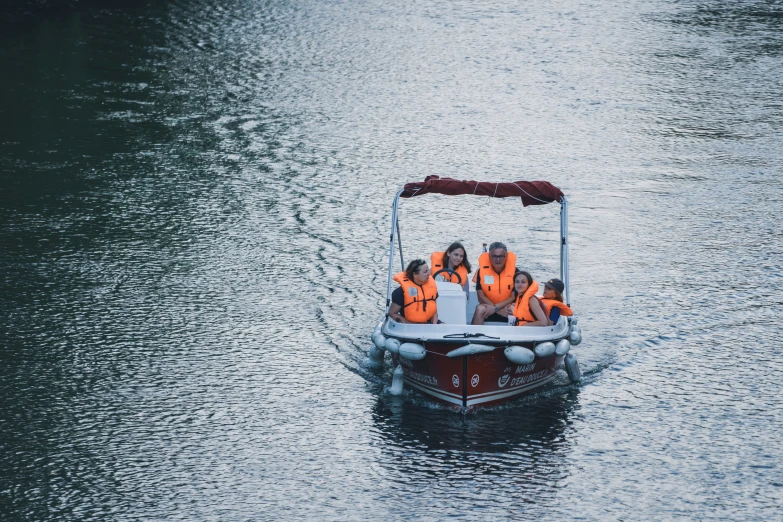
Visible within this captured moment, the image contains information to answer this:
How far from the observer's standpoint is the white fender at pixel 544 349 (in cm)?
1373

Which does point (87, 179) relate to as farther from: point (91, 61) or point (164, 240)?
point (91, 61)

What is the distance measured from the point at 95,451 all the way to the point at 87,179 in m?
11.9

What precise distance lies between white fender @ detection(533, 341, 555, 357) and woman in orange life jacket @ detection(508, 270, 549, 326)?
549mm

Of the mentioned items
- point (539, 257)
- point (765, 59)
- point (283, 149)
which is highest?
point (765, 59)

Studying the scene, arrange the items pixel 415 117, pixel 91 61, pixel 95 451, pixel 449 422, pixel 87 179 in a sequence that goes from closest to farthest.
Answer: pixel 95 451
pixel 449 422
pixel 87 179
pixel 415 117
pixel 91 61

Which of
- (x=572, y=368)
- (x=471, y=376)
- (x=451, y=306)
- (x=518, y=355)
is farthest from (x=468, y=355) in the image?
(x=572, y=368)

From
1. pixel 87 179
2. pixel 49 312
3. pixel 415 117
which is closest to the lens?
pixel 49 312

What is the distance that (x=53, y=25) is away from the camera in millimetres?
39125

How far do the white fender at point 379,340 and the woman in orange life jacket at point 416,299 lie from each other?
342mm

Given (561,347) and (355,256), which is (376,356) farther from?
(355,256)

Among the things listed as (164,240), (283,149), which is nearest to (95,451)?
(164,240)

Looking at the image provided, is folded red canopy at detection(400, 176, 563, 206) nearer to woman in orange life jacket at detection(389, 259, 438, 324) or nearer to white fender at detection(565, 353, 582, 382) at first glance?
woman in orange life jacket at detection(389, 259, 438, 324)

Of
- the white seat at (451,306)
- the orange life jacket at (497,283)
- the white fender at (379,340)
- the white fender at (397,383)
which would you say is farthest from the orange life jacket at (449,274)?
the white fender at (397,383)

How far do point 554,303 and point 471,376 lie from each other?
1.70 m
